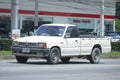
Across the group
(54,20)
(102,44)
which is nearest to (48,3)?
(54,20)

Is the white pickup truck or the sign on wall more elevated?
the sign on wall

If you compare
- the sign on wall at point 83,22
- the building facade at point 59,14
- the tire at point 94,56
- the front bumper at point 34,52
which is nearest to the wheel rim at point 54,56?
the front bumper at point 34,52

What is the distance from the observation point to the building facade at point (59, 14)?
54.2 m

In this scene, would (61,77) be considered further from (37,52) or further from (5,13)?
(5,13)

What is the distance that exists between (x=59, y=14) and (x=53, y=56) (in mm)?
37757

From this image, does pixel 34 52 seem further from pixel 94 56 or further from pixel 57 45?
pixel 94 56

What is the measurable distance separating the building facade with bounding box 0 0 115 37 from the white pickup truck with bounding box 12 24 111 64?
25.6 metres

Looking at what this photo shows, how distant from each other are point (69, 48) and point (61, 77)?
726 centimetres

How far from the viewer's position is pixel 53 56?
21.5 metres

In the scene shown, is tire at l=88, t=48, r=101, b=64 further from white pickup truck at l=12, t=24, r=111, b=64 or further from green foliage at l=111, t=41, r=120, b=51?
green foliage at l=111, t=41, r=120, b=51

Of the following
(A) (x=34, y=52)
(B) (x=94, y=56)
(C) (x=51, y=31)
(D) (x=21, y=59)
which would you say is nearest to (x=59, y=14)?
(B) (x=94, y=56)

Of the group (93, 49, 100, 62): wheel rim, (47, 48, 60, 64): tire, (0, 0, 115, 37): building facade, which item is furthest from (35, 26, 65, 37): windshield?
(0, 0, 115, 37): building facade

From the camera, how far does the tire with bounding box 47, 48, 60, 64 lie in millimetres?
21312

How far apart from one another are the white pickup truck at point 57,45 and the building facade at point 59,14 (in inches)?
1007
